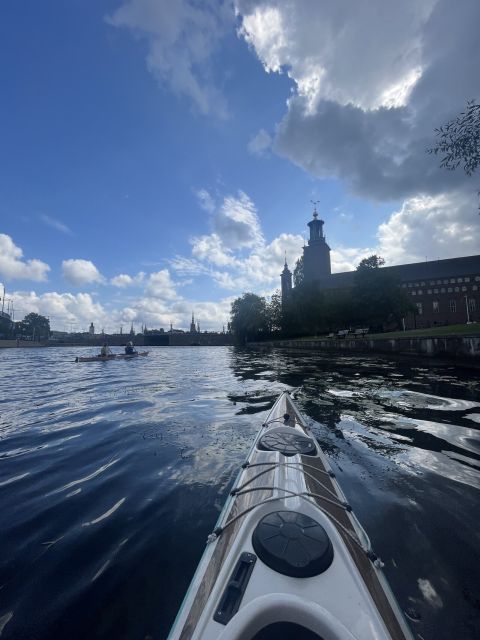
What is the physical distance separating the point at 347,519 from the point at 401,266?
10044 centimetres

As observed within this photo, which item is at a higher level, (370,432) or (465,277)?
(465,277)

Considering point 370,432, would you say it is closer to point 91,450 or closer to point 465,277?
point 91,450

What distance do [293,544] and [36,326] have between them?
146m

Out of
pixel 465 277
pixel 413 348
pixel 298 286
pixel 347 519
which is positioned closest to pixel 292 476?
pixel 347 519

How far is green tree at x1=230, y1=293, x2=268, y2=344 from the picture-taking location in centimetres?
8419

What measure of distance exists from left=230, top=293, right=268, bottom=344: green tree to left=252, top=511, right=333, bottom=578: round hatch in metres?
81.1

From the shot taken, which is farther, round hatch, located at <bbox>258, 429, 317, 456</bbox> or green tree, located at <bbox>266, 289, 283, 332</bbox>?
green tree, located at <bbox>266, 289, 283, 332</bbox>

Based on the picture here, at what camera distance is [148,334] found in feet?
442

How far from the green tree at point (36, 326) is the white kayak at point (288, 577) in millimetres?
143343

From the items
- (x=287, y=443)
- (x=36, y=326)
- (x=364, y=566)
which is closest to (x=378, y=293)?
(x=287, y=443)

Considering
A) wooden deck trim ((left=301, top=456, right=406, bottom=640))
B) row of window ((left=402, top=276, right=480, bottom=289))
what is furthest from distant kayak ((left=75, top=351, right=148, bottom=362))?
row of window ((left=402, top=276, right=480, bottom=289))

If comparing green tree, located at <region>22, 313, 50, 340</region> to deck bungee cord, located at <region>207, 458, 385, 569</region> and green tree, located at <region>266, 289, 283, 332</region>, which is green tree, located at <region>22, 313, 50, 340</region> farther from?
deck bungee cord, located at <region>207, 458, 385, 569</region>

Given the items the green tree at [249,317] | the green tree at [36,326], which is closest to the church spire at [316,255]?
the green tree at [249,317]

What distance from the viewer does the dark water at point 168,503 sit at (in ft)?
7.81
